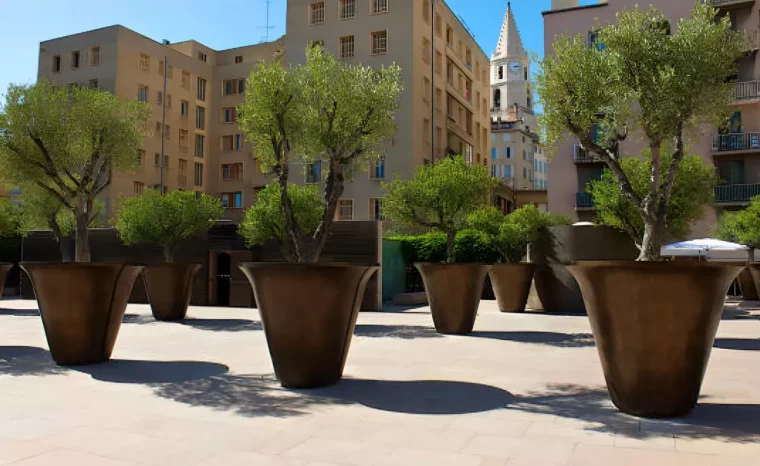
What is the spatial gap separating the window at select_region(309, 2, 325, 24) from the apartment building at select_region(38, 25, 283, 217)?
27.1ft

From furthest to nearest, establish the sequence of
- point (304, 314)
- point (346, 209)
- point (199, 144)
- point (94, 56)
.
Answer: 1. point (199, 144)
2. point (94, 56)
3. point (346, 209)
4. point (304, 314)

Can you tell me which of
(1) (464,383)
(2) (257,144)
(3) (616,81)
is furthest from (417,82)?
(1) (464,383)

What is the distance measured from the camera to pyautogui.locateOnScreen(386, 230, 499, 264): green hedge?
80.3 ft

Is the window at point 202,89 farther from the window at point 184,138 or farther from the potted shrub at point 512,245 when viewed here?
the potted shrub at point 512,245

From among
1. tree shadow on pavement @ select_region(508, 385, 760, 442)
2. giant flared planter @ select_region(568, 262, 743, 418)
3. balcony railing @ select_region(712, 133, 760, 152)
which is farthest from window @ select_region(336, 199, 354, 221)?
giant flared planter @ select_region(568, 262, 743, 418)

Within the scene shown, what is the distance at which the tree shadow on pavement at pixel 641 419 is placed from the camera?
4672 millimetres

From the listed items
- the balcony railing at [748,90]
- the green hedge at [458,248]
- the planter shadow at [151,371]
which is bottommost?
the planter shadow at [151,371]

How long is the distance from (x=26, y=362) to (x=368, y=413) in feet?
17.0

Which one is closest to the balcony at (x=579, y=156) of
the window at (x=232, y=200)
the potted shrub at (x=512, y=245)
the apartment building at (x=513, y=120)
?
the potted shrub at (x=512, y=245)

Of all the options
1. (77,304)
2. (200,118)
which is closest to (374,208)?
(200,118)

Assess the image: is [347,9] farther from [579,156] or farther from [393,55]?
[579,156]

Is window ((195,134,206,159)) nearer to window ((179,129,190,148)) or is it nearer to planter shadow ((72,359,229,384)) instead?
window ((179,129,190,148))

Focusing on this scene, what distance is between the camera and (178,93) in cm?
4603

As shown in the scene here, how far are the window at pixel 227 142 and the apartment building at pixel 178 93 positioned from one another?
0.07m
